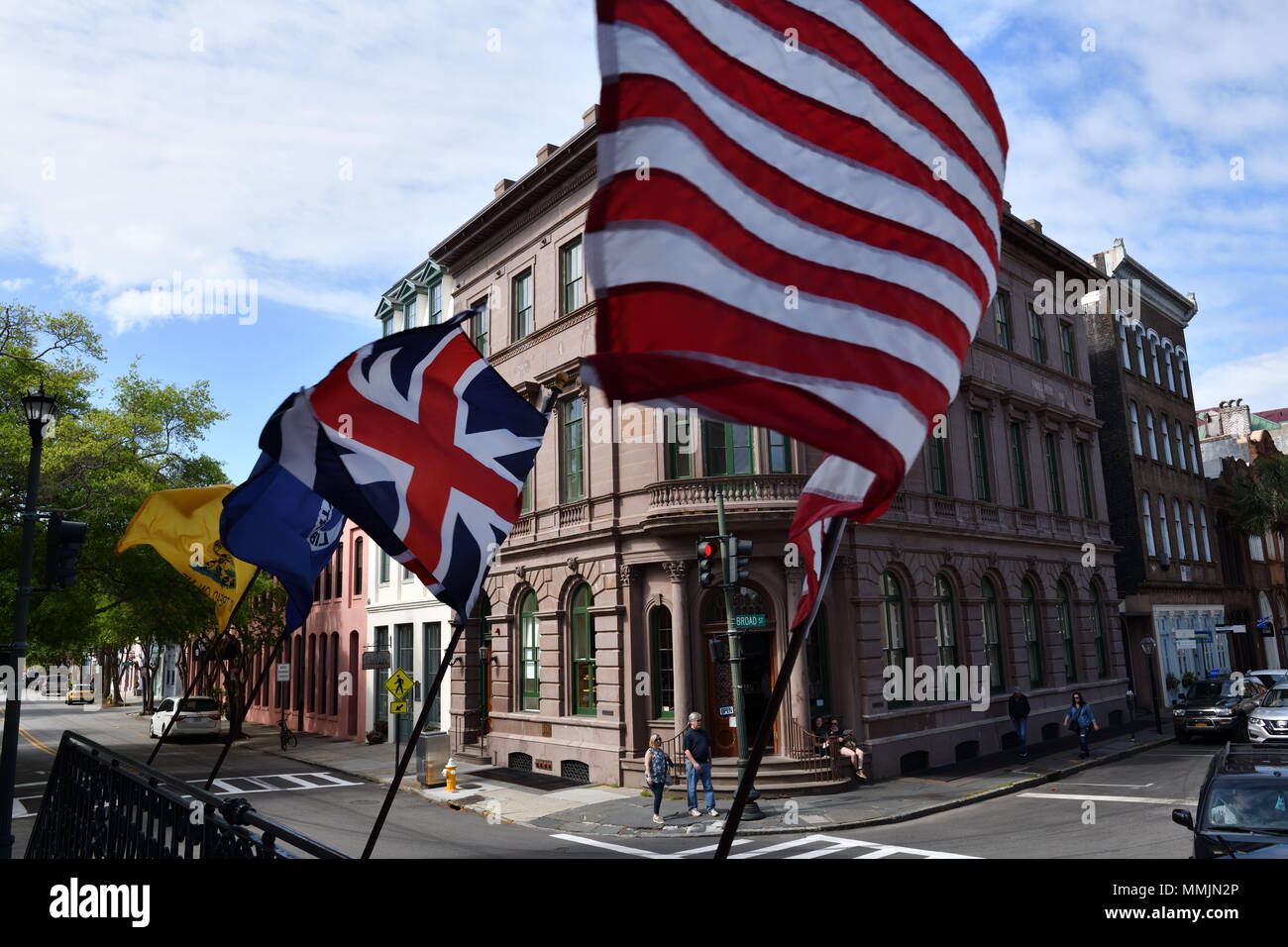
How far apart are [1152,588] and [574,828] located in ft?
101

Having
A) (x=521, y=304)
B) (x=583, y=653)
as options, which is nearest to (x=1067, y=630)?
(x=583, y=653)

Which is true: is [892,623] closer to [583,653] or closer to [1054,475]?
[583,653]

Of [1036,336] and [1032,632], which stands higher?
[1036,336]

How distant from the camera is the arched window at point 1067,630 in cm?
3144

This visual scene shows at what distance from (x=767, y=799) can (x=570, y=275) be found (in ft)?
50.8

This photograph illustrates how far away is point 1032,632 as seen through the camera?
29.8 m

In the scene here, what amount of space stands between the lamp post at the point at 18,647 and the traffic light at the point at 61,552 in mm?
364

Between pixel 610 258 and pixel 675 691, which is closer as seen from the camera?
pixel 610 258

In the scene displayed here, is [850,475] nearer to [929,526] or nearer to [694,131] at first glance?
[694,131]

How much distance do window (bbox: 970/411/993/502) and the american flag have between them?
975 inches

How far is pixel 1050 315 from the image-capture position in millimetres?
33531

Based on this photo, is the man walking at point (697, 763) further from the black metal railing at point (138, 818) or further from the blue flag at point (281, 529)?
the black metal railing at point (138, 818)


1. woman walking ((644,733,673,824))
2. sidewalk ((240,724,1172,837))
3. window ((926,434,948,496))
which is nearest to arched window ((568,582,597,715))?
sidewalk ((240,724,1172,837))
